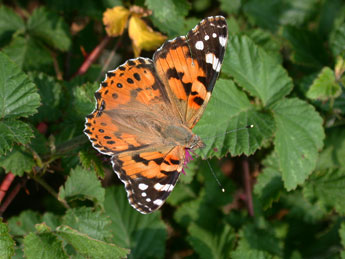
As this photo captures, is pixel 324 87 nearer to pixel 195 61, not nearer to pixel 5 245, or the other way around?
pixel 195 61

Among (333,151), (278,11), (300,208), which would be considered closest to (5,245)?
(300,208)

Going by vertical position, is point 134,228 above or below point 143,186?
below

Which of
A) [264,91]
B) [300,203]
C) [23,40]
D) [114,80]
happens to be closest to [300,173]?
[264,91]

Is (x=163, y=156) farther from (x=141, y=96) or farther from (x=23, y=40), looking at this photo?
Answer: (x=23, y=40)

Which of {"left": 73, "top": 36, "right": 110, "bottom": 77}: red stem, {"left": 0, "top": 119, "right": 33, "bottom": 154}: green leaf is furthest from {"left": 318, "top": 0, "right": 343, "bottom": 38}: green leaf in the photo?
{"left": 0, "top": 119, "right": 33, "bottom": 154}: green leaf

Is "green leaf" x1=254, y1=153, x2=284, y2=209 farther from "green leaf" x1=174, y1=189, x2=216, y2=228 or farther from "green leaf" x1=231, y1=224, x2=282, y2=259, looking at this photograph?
"green leaf" x1=174, y1=189, x2=216, y2=228

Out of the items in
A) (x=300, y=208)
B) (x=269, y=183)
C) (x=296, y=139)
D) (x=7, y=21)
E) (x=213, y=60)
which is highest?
(x=7, y=21)
